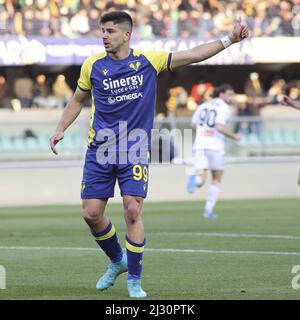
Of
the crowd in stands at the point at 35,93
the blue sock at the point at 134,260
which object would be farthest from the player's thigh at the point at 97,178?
the crowd in stands at the point at 35,93

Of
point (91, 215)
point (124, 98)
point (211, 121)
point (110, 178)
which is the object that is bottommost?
point (211, 121)

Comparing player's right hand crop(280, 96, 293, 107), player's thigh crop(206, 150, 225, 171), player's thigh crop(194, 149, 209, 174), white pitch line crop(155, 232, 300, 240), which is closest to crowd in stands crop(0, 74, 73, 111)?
player's thigh crop(194, 149, 209, 174)

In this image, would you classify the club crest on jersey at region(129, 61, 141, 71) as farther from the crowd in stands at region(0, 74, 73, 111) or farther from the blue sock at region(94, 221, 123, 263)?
the crowd in stands at region(0, 74, 73, 111)

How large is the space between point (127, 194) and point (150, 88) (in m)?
0.95

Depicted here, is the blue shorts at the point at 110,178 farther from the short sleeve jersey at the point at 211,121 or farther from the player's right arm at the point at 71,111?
the short sleeve jersey at the point at 211,121

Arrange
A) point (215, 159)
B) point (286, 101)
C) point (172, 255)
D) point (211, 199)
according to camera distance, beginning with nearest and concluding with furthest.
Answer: point (286, 101) < point (172, 255) < point (211, 199) < point (215, 159)

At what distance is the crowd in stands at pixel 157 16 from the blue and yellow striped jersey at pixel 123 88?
21356 mm

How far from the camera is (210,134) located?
18.4m

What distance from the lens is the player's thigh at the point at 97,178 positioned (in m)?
8.41

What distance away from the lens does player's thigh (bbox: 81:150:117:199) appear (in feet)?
27.6

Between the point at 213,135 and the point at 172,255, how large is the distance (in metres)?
7.05

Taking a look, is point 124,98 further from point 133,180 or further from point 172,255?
point 172,255

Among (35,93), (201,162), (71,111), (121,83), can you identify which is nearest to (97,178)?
(71,111)
